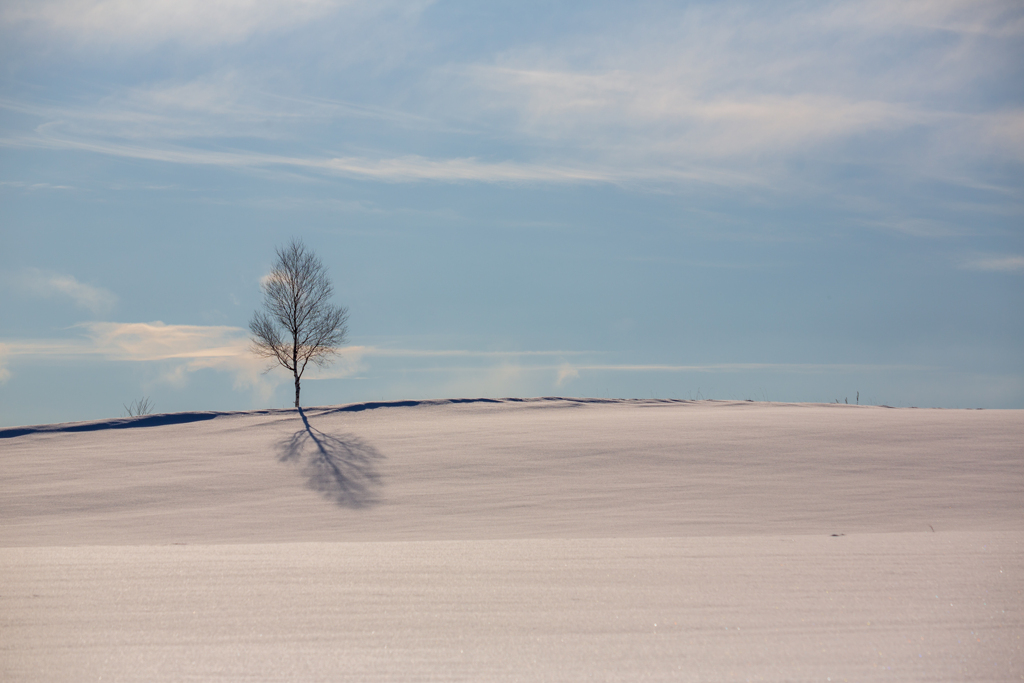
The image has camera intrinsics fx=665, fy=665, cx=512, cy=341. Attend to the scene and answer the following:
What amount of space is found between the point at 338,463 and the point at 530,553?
18.6ft

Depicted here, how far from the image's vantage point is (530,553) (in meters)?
5.19

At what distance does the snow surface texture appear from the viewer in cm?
329

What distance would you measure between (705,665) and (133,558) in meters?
4.41

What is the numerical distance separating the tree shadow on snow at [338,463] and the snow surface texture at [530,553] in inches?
2.2

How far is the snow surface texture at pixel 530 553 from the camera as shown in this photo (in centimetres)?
329

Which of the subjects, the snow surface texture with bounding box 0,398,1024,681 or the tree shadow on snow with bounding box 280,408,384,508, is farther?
the tree shadow on snow with bounding box 280,408,384,508

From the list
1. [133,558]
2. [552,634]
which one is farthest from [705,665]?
[133,558]

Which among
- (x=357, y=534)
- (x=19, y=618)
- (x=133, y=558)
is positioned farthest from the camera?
(x=357, y=534)

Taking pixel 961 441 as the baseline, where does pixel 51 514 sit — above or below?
below

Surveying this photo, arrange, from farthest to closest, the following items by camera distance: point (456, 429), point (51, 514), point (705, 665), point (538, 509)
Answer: point (456, 429) → point (51, 514) → point (538, 509) → point (705, 665)

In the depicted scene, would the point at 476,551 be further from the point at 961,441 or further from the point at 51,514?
the point at 961,441

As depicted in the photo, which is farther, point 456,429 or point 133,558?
point 456,429

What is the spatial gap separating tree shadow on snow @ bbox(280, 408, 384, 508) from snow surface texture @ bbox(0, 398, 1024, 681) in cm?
6

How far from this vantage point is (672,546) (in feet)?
17.6
